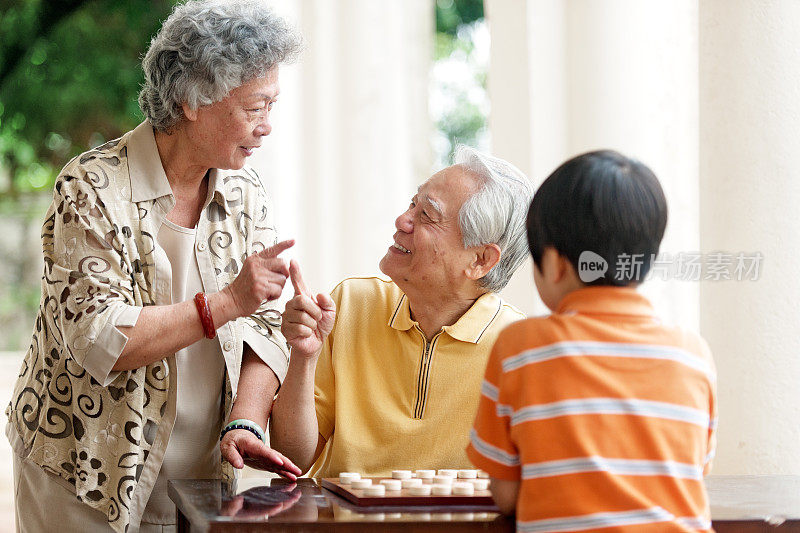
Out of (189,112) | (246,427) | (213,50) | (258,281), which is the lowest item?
(246,427)

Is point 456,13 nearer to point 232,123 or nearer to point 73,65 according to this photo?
point 73,65

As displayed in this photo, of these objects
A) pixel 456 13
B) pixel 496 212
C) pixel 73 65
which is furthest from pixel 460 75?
pixel 496 212

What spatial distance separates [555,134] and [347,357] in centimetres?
194

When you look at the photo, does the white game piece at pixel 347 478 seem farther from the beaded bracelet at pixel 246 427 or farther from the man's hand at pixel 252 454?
the beaded bracelet at pixel 246 427

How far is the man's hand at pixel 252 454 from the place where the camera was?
81.8 inches

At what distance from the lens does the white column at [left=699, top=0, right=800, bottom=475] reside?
111 inches

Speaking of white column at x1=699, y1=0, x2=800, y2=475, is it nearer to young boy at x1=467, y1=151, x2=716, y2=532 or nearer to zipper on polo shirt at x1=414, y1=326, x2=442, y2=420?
zipper on polo shirt at x1=414, y1=326, x2=442, y2=420

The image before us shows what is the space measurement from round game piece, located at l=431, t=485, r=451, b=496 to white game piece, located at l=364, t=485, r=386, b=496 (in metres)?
0.09

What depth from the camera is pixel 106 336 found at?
6.64 ft

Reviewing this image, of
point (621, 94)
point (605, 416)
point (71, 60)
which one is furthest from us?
point (71, 60)

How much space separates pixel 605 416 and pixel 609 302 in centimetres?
18

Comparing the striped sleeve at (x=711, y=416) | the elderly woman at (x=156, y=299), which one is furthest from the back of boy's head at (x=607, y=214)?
the elderly woman at (x=156, y=299)

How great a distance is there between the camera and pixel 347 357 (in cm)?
246

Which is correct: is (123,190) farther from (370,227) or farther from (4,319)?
(4,319)
